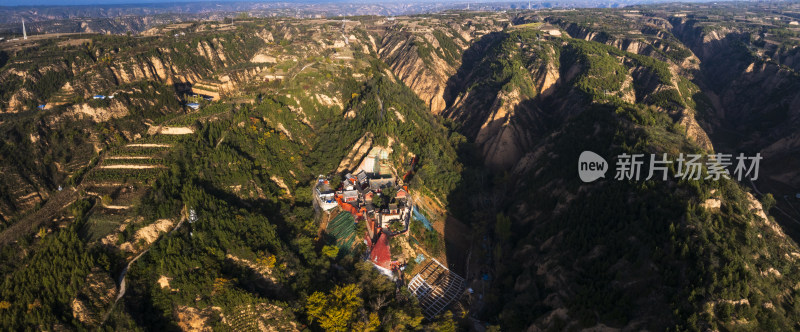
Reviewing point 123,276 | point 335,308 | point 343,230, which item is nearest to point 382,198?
point 343,230

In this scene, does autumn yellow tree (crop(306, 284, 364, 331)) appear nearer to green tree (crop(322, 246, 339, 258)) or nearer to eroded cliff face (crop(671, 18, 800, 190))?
green tree (crop(322, 246, 339, 258))

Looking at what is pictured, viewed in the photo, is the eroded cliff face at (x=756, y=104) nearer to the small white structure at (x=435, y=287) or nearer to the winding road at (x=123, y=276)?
the small white structure at (x=435, y=287)

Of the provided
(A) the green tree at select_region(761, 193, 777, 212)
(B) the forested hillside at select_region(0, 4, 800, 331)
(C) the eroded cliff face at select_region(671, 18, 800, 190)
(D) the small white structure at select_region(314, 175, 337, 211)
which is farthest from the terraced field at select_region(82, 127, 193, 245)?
(C) the eroded cliff face at select_region(671, 18, 800, 190)

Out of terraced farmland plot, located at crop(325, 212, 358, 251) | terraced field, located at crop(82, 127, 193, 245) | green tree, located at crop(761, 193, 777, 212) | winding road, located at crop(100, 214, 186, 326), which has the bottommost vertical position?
terraced farmland plot, located at crop(325, 212, 358, 251)

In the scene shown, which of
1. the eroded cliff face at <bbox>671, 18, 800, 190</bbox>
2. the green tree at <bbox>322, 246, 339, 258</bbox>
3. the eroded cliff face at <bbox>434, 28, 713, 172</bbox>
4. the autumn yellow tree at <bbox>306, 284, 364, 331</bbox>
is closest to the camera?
the autumn yellow tree at <bbox>306, 284, 364, 331</bbox>

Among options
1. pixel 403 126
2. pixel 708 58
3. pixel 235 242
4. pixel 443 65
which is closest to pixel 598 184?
pixel 403 126

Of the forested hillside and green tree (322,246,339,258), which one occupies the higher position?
the forested hillside

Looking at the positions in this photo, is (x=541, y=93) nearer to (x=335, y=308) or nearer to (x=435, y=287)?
(x=435, y=287)

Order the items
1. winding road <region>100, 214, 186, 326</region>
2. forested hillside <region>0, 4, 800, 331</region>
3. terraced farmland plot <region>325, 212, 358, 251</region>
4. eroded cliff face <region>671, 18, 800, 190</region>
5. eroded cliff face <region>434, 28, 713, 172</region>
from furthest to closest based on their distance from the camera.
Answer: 1. eroded cliff face <region>434, 28, 713, 172</region>
2. eroded cliff face <region>671, 18, 800, 190</region>
3. terraced farmland plot <region>325, 212, 358, 251</region>
4. forested hillside <region>0, 4, 800, 331</region>
5. winding road <region>100, 214, 186, 326</region>

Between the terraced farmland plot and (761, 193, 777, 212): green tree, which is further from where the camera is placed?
(761, 193, 777, 212): green tree

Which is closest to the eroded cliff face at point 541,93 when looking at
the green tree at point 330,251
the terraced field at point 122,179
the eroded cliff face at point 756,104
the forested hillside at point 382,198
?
the forested hillside at point 382,198
